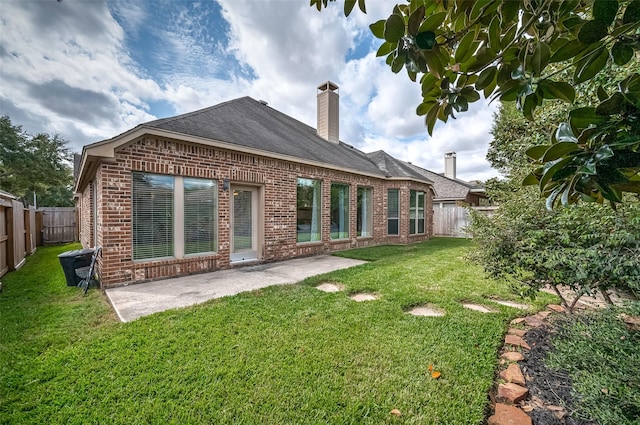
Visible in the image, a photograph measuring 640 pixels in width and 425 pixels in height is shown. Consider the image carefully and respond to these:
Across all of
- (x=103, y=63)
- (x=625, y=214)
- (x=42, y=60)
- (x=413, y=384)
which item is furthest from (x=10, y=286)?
(x=625, y=214)

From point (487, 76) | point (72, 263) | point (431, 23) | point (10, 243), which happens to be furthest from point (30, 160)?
point (487, 76)

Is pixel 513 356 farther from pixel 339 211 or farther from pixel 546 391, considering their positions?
pixel 339 211

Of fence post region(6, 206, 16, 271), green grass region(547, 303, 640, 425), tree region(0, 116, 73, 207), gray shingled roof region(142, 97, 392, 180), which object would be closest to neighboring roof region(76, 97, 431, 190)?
gray shingled roof region(142, 97, 392, 180)

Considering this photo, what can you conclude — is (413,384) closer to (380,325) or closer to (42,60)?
(380,325)

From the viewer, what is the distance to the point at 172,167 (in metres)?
5.68

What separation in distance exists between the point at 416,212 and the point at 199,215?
33.2 feet

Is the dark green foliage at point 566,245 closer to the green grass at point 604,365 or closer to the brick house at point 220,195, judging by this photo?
the green grass at point 604,365

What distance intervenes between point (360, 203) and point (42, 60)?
9.49 metres

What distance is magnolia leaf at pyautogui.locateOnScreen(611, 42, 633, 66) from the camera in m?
0.81

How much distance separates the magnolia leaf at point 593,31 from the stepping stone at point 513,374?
262 centimetres

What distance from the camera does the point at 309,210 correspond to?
8758mm

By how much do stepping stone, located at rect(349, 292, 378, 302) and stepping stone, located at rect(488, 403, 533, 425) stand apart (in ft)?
7.90

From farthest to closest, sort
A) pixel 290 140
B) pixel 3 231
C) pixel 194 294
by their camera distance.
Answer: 1. pixel 290 140
2. pixel 3 231
3. pixel 194 294

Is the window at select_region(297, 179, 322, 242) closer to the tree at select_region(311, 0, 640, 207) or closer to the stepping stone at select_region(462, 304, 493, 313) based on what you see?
the stepping stone at select_region(462, 304, 493, 313)
